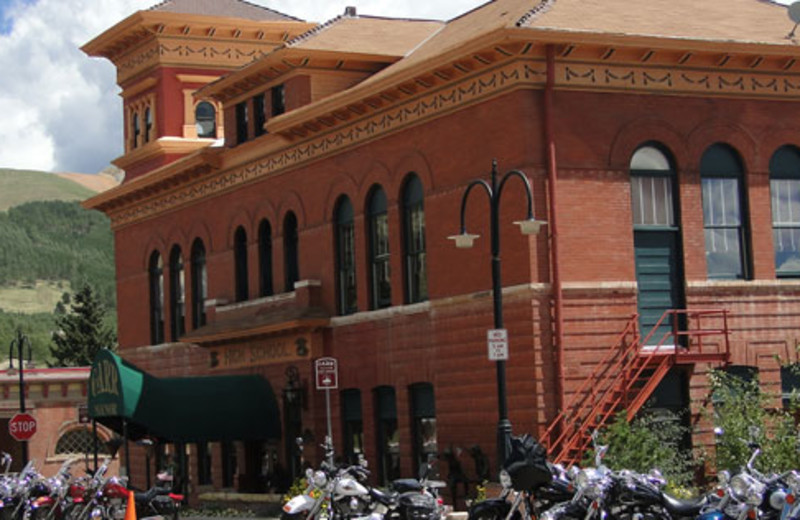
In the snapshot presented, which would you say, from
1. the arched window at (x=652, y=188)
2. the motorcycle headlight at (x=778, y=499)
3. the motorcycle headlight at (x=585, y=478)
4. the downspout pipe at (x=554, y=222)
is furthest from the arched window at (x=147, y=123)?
the motorcycle headlight at (x=778, y=499)

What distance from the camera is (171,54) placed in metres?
49.5

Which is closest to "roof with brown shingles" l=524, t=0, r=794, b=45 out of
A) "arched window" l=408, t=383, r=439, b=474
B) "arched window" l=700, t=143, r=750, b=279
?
"arched window" l=700, t=143, r=750, b=279

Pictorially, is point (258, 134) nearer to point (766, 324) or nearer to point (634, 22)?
point (634, 22)

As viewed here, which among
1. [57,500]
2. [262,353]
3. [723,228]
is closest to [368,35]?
[262,353]

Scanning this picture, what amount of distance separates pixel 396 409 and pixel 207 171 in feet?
37.7

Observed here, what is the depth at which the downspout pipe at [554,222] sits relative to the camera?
95.2ft

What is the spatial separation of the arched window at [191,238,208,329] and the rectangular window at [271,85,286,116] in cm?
626

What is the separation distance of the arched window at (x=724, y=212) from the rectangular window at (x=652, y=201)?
2.71 ft

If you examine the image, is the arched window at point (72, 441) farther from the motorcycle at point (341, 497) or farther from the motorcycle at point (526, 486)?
the motorcycle at point (526, 486)

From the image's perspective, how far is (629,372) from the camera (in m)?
29.1

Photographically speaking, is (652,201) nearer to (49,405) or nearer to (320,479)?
(320,479)

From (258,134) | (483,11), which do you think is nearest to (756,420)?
(483,11)

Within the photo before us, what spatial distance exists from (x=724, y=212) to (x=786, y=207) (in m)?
1.65

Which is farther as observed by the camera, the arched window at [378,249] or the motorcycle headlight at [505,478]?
the arched window at [378,249]
